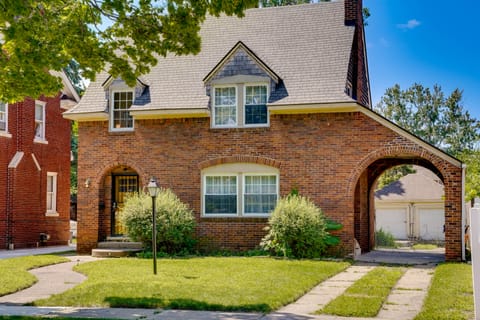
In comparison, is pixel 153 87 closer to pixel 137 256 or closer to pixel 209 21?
pixel 209 21

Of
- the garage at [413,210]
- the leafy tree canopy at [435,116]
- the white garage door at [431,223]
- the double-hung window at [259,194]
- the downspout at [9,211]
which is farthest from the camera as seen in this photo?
the leafy tree canopy at [435,116]

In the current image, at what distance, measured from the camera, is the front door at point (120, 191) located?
2233 centimetres

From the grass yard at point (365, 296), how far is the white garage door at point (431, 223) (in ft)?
70.5

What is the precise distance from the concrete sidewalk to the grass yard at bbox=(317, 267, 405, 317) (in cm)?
16

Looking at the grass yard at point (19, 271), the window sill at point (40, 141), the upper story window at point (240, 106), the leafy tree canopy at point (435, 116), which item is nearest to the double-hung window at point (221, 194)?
the upper story window at point (240, 106)

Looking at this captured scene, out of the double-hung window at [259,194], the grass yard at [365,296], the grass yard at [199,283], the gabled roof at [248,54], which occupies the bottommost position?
the grass yard at [365,296]

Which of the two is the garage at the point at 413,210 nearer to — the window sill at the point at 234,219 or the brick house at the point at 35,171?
the window sill at the point at 234,219

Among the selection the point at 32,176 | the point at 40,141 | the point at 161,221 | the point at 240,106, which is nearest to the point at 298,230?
the point at 161,221

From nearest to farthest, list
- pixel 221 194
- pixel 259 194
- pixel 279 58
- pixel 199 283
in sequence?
1. pixel 199 283
2. pixel 259 194
3. pixel 221 194
4. pixel 279 58

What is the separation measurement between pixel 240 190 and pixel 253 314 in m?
11.0

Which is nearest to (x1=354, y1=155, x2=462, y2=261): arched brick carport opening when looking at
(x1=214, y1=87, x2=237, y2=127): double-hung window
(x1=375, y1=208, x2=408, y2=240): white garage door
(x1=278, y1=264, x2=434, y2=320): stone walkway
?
(x1=278, y1=264, x2=434, y2=320): stone walkway

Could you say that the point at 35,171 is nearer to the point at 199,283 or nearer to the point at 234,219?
the point at 234,219

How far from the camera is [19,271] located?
→ 1546cm

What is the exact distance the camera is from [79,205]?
2206 cm
